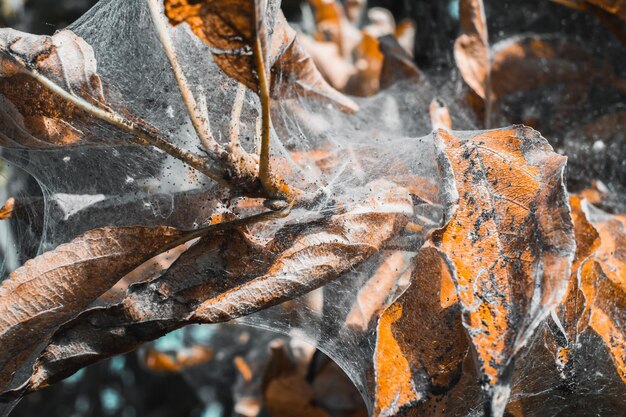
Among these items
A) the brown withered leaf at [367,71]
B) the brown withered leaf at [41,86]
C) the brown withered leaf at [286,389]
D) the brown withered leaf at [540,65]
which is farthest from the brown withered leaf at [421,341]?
the brown withered leaf at [367,71]

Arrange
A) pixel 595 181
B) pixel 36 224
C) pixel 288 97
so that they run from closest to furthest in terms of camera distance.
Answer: pixel 36 224, pixel 288 97, pixel 595 181

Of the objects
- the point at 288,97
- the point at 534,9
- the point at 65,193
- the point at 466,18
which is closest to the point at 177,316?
the point at 65,193

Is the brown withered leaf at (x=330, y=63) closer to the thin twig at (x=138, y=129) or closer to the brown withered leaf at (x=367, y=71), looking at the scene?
the brown withered leaf at (x=367, y=71)

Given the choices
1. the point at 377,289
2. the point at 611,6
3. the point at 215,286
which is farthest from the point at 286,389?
the point at 611,6

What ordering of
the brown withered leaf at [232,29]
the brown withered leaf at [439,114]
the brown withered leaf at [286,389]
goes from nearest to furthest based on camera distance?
the brown withered leaf at [232,29] < the brown withered leaf at [439,114] < the brown withered leaf at [286,389]

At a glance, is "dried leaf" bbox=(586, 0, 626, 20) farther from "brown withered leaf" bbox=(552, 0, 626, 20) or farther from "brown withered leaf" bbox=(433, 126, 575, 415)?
"brown withered leaf" bbox=(433, 126, 575, 415)

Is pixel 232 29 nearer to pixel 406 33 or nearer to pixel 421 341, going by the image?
pixel 421 341

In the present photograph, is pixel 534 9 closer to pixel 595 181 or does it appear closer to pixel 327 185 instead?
pixel 595 181
